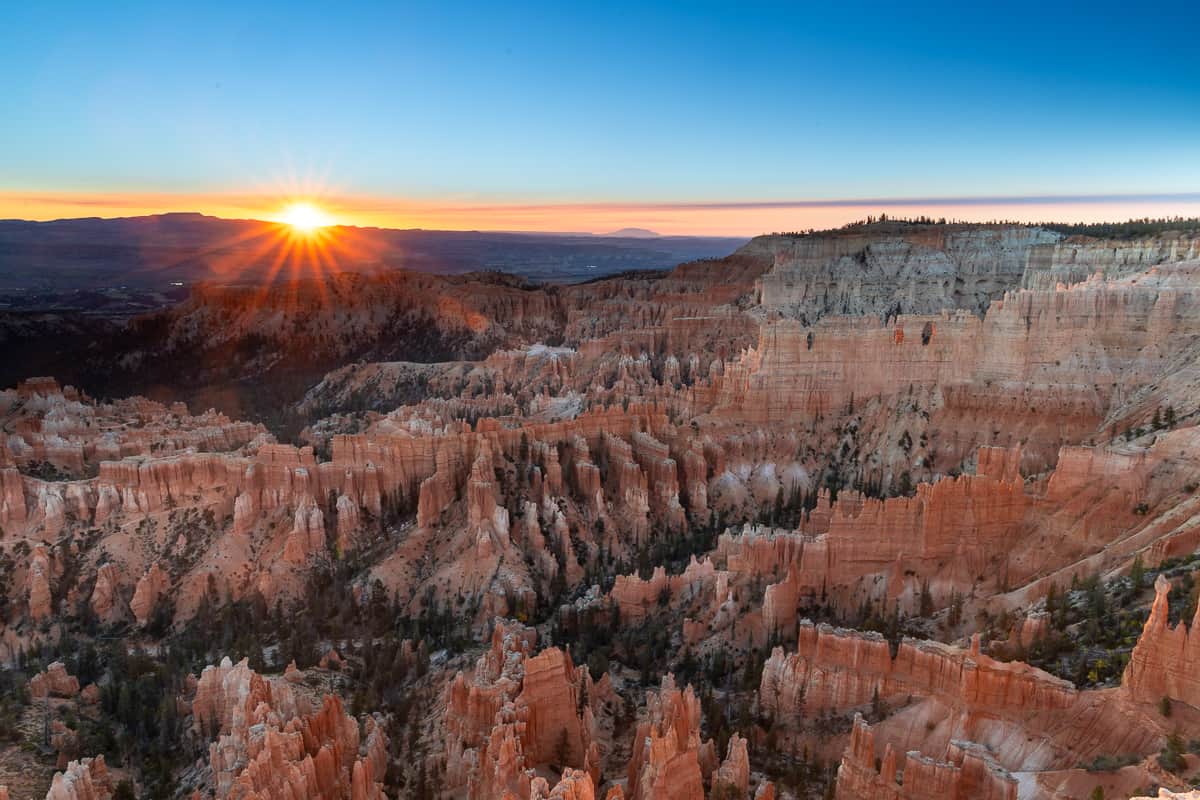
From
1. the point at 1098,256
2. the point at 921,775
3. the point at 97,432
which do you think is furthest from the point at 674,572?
the point at 1098,256

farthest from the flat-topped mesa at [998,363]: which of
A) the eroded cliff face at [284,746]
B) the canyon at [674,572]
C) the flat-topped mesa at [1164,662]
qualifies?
the eroded cliff face at [284,746]

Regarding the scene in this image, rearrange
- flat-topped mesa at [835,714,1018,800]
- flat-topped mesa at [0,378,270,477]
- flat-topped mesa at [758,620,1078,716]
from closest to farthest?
flat-topped mesa at [835,714,1018,800] → flat-topped mesa at [758,620,1078,716] → flat-topped mesa at [0,378,270,477]

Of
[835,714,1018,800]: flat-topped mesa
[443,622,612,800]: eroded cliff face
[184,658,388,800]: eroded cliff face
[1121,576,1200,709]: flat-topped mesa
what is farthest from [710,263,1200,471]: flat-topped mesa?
[184,658,388,800]: eroded cliff face

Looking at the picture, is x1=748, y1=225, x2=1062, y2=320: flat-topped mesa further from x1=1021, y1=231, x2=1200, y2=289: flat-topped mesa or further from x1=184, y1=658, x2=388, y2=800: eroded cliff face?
x1=184, y1=658, x2=388, y2=800: eroded cliff face

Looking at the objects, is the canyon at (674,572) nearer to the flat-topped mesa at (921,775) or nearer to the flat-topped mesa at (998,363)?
the flat-topped mesa at (921,775)

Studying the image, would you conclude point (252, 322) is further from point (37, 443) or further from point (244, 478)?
point (244, 478)

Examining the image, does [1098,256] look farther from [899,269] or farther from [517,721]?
[517,721]

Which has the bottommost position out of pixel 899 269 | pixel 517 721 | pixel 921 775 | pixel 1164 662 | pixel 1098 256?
pixel 517 721

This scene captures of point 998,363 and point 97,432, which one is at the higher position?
point 998,363
